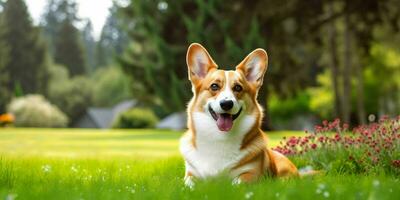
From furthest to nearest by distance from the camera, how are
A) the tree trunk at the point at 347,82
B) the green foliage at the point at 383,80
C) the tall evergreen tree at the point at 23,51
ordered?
the tall evergreen tree at the point at 23,51, the green foliage at the point at 383,80, the tree trunk at the point at 347,82

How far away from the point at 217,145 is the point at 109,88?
69.0 meters

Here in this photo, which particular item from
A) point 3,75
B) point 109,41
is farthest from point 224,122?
point 109,41

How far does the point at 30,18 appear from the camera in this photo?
6228 centimetres

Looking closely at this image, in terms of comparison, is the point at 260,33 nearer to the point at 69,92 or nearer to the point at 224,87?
the point at 224,87

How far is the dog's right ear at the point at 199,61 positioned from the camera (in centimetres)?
694

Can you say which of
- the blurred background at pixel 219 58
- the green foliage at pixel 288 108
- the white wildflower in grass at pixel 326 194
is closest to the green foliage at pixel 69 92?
the blurred background at pixel 219 58

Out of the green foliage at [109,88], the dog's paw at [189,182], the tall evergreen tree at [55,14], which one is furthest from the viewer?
the tall evergreen tree at [55,14]

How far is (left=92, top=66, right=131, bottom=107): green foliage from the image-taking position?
72.0 metres

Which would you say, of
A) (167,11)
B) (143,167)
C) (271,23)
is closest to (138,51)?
(167,11)

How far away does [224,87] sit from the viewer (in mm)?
6379

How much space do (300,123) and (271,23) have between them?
79.5ft

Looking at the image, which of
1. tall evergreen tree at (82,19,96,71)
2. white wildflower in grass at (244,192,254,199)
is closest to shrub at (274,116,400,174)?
white wildflower in grass at (244,192,254,199)

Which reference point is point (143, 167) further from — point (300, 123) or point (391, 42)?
point (300, 123)

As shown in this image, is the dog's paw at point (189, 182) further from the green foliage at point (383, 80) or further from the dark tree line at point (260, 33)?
the green foliage at point (383, 80)
